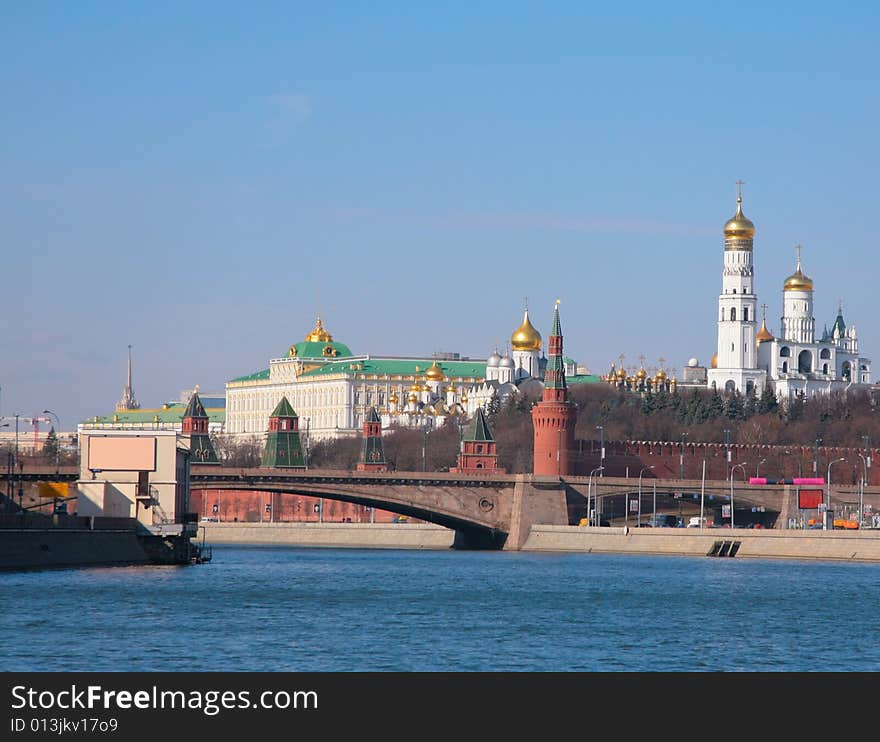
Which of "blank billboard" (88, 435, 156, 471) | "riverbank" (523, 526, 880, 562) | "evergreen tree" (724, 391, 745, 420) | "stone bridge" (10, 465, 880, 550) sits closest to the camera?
"blank billboard" (88, 435, 156, 471)

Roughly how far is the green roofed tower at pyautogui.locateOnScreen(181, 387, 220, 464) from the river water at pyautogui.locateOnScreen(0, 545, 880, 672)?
156ft

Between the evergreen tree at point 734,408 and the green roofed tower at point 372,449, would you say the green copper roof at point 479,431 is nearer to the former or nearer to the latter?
the green roofed tower at point 372,449

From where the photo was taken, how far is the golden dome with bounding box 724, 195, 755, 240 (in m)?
188

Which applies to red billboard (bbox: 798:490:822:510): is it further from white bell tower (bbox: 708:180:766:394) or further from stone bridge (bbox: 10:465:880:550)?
white bell tower (bbox: 708:180:766:394)

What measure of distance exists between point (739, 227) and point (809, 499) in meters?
69.4

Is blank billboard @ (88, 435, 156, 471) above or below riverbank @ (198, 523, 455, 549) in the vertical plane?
above

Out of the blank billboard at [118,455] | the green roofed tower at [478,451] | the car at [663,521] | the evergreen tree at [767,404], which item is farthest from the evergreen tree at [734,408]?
the blank billboard at [118,455]

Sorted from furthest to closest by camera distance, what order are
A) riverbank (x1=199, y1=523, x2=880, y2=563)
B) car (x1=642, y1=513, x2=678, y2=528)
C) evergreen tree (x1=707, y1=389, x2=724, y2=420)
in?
evergreen tree (x1=707, y1=389, x2=724, y2=420), car (x1=642, y1=513, x2=678, y2=528), riverbank (x1=199, y1=523, x2=880, y2=563)

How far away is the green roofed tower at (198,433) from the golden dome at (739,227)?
56.5m

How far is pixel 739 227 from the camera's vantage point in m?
189

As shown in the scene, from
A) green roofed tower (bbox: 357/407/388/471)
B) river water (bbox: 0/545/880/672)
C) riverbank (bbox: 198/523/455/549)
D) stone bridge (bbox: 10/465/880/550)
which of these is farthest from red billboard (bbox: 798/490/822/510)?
green roofed tower (bbox: 357/407/388/471)
